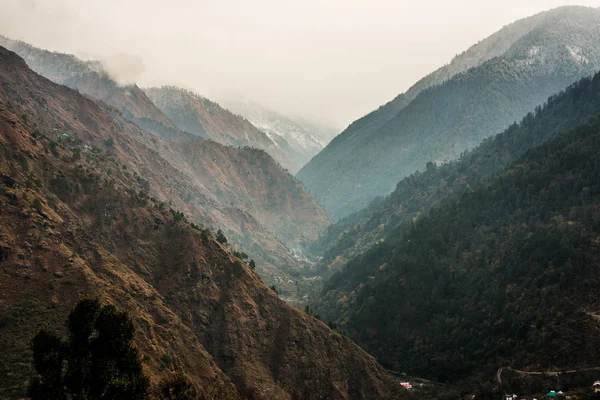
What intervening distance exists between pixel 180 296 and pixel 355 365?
41.6 metres

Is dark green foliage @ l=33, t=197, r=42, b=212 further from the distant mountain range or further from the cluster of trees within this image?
the distant mountain range

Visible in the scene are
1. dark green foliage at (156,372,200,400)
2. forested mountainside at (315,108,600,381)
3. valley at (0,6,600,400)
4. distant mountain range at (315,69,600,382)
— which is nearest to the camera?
dark green foliage at (156,372,200,400)

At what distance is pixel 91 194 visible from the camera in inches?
3866

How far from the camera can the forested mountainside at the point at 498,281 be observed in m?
104

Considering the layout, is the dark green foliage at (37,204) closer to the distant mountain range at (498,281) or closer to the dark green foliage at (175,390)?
the dark green foliage at (175,390)

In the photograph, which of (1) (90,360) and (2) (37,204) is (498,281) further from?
(2) (37,204)

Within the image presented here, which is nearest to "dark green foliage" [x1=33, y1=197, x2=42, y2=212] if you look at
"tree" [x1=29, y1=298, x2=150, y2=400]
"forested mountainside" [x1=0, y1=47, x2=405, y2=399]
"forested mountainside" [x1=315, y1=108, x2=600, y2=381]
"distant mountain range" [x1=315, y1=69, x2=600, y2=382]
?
"forested mountainside" [x1=0, y1=47, x2=405, y2=399]

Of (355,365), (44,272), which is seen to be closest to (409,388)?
(355,365)

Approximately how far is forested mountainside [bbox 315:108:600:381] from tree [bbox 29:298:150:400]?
86.8m

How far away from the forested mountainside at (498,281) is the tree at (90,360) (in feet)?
285

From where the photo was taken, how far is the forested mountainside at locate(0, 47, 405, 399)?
6700 centimetres

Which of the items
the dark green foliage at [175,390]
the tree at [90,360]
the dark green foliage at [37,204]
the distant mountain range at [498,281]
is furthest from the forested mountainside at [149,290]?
the distant mountain range at [498,281]

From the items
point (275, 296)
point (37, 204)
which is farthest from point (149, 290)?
point (275, 296)

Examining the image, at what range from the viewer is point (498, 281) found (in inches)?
5182
